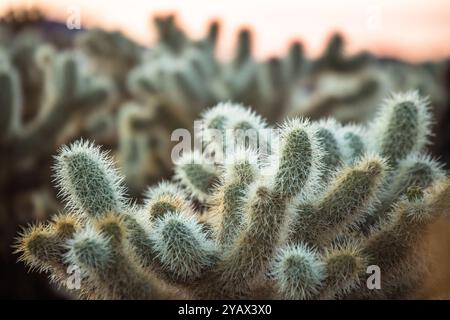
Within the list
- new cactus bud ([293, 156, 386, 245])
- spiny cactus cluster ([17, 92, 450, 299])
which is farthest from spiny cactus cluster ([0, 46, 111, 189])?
new cactus bud ([293, 156, 386, 245])

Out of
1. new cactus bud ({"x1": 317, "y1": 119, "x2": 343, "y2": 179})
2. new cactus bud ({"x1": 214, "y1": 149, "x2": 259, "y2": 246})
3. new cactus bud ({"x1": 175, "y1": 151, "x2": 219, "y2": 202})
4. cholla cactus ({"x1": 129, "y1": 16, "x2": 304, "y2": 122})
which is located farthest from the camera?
cholla cactus ({"x1": 129, "y1": 16, "x2": 304, "y2": 122})

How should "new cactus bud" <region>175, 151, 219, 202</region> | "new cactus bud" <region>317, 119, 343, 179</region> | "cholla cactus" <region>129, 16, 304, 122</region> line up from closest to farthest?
"new cactus bud" <region>317, 119, 343, 179</region>
"new cactus bud" <region>175, 151, 219, 202</region>
"cholla cactus" <region>129, 16, 304, 122</region>

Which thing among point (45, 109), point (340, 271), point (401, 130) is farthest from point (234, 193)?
point (45, 109)

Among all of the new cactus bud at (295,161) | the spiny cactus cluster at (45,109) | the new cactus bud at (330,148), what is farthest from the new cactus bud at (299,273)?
the spiny cactus cluster at (45,109)

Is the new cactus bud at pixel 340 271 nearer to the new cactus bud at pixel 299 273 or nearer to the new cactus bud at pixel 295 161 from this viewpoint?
the new cactus bud at pixel 299 273

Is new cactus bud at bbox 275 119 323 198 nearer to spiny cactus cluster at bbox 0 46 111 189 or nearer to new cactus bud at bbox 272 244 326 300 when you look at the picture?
new cactus bud at bbox 272 244 326 300

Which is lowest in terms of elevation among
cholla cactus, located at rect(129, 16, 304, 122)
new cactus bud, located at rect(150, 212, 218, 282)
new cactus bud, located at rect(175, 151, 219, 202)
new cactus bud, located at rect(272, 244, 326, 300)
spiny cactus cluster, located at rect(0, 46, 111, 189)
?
new cactus bud, located at rect(272, 244, 326, 300)

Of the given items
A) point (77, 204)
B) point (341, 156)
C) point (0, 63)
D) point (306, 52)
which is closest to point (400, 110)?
point (341, 156)

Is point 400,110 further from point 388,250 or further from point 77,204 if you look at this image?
point 77,204
